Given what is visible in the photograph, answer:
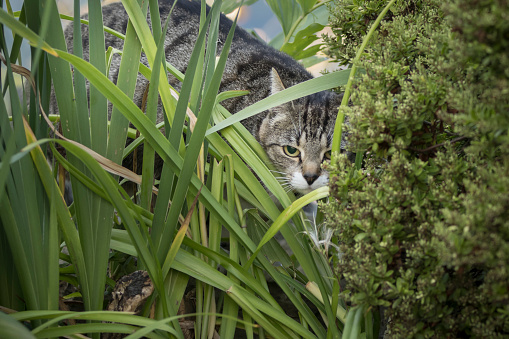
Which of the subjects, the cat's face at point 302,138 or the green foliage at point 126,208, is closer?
the green foliage at point 126,208

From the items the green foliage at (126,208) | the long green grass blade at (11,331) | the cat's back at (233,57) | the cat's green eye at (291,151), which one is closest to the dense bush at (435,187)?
the green foliage at (126,208)

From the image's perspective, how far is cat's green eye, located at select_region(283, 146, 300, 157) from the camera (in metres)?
1.37

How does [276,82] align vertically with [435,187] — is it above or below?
above

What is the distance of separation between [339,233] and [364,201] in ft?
0.25

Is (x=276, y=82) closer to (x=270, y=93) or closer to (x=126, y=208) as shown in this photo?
(x=270, y=93)

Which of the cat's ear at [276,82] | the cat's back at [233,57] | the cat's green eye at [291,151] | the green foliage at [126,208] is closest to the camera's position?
the green foliage at [126,208]

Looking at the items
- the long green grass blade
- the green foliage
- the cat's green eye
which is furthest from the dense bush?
the cat's green eye

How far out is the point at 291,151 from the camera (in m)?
1.38

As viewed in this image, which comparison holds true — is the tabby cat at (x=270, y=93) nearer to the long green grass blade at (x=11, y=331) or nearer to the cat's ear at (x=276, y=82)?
the cat's ear at (x=276, y=82)

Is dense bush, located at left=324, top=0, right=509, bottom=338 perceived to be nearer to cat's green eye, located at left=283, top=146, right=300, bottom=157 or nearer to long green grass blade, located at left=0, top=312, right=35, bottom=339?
long green grass blade, located at left=0, top=312, right=35, bottom=339

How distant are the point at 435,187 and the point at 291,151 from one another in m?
0.77

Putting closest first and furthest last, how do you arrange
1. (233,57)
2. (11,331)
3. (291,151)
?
(11,331), (291,151), (233,57)

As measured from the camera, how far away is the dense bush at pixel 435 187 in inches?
18.5

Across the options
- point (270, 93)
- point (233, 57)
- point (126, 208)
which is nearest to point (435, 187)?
point (126, 208)
